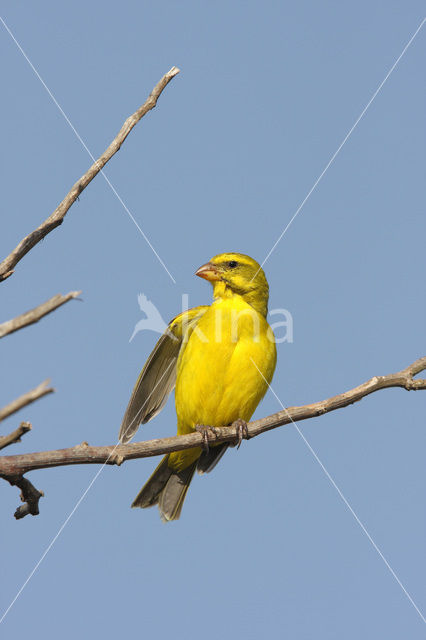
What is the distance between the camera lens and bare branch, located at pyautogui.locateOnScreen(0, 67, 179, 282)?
15.1 feet

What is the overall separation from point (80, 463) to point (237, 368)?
2.23m

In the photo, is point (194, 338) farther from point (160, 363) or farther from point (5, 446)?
point (5, 446)

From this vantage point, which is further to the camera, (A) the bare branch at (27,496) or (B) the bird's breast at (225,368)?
(B) the bird's breast at (225,368)

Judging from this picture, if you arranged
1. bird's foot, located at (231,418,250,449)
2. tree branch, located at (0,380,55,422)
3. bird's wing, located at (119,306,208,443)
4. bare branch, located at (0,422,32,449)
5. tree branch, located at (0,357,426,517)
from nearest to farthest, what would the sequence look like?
tree branch, located at (0,380,55,422), bare branch, located at (0,422,32,449), tree branch, located at (0,357,426,517), bird's foot, located at (231,418,250,449), bird's wing, located at (119,306,208,443)

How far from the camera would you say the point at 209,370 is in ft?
22.8

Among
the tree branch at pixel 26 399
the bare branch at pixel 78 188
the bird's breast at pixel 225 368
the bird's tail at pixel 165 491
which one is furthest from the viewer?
the bird's tail at pixel 165 491

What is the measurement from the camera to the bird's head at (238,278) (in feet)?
24.6

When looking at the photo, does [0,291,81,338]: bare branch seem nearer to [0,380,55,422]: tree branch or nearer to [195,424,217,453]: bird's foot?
[0,380,55,422]: tree branch

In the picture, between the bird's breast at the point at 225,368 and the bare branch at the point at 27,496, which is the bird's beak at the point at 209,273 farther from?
the bare branch at the point at 27,496

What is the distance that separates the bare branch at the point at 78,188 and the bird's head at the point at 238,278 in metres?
2.76

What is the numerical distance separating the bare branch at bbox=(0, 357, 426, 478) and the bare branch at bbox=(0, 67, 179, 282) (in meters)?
1.23

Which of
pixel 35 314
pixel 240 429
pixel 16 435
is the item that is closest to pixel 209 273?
pixel 240 429

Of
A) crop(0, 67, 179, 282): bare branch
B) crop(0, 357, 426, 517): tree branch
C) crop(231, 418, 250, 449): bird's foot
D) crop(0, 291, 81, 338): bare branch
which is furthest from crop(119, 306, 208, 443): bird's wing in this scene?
crop(0, 291, 81, 338): bare branch

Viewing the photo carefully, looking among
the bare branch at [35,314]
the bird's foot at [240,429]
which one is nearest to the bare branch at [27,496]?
the bare branch at [35,314]
